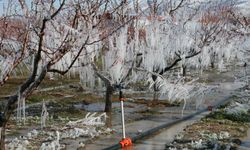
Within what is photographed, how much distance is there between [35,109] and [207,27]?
1529 centimetres

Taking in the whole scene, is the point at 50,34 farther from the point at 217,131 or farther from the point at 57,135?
the point at 217,131

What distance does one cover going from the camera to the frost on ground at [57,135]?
9.77m

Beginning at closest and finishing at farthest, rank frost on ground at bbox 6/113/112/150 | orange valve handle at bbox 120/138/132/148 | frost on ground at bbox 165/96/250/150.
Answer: frost on ground at bbox 6/113/112/150, orange valve handle at bbox 120/138/132/148, frost on ground at bbox 165/96/250/150

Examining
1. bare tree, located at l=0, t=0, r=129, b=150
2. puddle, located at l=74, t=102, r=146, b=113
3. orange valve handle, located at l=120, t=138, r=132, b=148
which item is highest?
bare tree, located at l=0, t=0, r=129, b=150

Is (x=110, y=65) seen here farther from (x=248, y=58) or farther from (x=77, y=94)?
(x=248, y=58)

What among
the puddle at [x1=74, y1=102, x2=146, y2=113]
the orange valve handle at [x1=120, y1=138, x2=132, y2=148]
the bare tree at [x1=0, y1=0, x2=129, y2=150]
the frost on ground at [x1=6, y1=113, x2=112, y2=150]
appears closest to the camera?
the bare tree at [x1=0, y1=0, x2=129, y2=150]

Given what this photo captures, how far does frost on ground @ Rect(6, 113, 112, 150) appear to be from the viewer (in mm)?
9773

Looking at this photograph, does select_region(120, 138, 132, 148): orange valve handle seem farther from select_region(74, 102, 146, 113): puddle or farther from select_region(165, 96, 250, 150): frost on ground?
select_region(74, 102, 146, 113): puddle

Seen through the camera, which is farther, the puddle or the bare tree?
the puddle

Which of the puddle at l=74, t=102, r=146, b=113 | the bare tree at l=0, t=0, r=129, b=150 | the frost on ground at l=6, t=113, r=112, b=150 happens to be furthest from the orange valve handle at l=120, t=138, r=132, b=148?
the puddle at l=74, t=102, r=146, b=113

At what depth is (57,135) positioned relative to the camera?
34.5 ft

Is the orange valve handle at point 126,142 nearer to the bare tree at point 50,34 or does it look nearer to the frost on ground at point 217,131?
the frost on ground at point 217,131

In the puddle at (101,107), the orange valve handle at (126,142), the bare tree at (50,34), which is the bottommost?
the orange valve handle at (126,142)

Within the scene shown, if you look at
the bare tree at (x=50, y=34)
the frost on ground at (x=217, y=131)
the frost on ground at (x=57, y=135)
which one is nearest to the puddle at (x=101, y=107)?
the frost on ground at (x=217, y=131)
